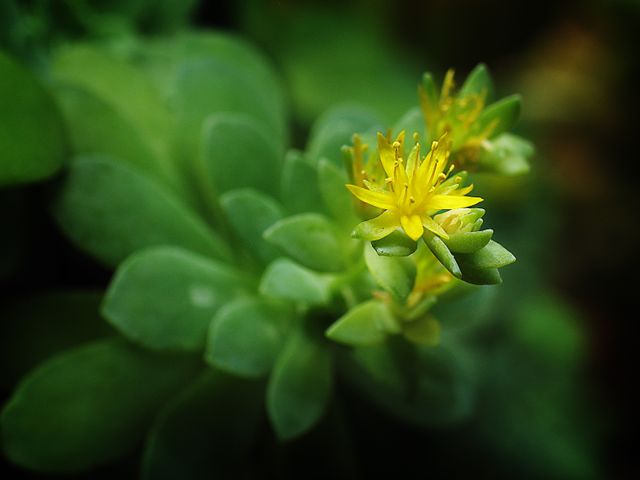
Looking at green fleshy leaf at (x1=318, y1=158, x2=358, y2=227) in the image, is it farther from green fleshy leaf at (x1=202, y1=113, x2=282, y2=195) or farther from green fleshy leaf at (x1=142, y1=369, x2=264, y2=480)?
green fleshy leaf at (x1=142, y1=369, x2=264, y2=480)

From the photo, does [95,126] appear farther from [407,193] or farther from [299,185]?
[407,193]

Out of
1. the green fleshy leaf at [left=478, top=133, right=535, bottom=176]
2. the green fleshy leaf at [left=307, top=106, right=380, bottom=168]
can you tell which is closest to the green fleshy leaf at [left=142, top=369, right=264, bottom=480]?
the green fleshy leaf at [left=307, top=106, right=380, bottom=168]

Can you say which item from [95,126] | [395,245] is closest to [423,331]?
[395,245]

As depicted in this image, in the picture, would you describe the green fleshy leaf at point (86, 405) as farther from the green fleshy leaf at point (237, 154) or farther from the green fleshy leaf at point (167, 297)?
the green fleshy leaf at point (237, 154)

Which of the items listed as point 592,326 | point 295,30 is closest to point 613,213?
point 592,326

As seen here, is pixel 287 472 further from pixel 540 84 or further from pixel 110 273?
pixel 540 84

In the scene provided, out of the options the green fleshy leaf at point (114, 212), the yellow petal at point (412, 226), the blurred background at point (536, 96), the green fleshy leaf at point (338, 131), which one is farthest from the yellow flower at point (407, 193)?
the blurred background at point (536, 96)
